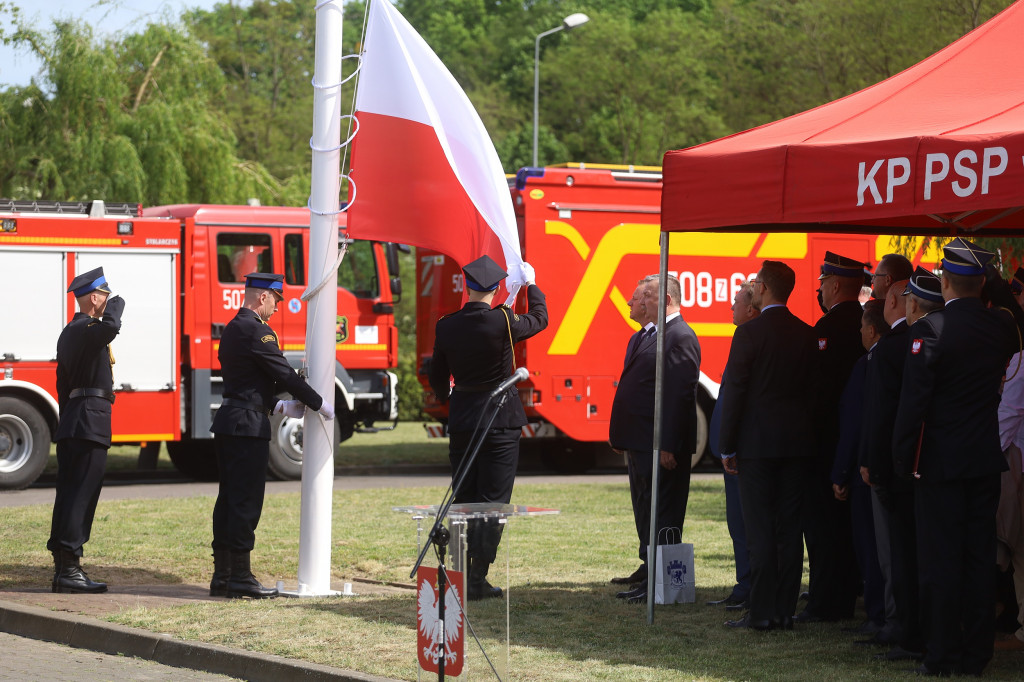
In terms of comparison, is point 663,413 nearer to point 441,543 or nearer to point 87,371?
point 441,543

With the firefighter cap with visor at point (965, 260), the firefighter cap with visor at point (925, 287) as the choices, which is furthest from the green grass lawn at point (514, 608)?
the firefighter cap with visor at point (965, 260)

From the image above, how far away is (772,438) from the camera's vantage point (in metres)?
7.62

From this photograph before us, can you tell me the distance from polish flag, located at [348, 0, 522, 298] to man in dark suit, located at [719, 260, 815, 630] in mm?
1732

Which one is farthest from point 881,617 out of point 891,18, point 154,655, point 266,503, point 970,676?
point 891,18

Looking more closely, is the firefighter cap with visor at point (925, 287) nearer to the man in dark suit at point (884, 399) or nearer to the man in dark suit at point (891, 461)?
the man in dark suit at point (891, 461)

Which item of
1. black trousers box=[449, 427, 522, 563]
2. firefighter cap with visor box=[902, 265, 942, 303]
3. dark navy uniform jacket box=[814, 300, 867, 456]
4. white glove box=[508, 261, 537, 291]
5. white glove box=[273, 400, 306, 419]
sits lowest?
black trousers box=[449, 427, 522, 563]

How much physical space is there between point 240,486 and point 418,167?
2.26 metres

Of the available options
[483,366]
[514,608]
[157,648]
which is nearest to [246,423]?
[483,366]

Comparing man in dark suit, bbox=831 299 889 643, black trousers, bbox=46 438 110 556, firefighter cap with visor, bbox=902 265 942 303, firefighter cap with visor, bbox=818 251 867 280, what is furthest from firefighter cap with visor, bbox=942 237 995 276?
black trousers, bbox=46 438 110 556

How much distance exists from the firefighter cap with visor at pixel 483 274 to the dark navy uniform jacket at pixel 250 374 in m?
1.22

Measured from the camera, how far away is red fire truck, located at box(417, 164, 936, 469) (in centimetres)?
1658

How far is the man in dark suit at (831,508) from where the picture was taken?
792cm

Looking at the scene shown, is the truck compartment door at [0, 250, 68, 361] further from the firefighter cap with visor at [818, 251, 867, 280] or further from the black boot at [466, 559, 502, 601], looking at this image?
the black boot at [466, 559, 502, 601]

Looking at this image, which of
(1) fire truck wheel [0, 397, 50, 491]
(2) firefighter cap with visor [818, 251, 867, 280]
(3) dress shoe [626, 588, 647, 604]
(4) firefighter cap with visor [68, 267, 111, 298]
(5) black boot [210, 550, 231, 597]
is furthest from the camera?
(1) fire truck wheel [0, 397, 50, 491]
